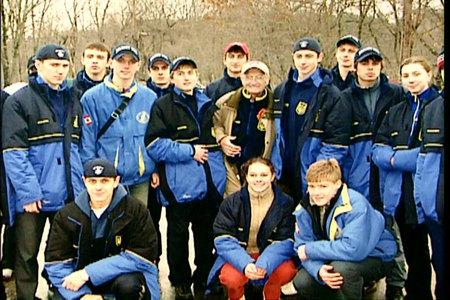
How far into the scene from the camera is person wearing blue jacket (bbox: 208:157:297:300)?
13.0ft

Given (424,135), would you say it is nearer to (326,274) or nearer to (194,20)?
(326,274)

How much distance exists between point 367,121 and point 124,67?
1716mm

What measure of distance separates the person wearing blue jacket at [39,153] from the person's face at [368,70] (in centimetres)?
194

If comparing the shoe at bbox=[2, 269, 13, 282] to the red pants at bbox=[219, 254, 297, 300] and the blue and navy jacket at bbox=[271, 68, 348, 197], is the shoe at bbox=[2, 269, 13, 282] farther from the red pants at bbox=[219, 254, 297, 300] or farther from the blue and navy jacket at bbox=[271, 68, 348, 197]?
the blue and navy jacket at bbox=[271, 68, 348, 197]

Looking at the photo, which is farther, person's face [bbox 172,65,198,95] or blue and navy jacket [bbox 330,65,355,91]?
blue and navy jacket [bbox 330,65,355,91]

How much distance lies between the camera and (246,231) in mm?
4141

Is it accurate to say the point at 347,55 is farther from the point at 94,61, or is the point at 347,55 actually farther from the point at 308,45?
the point at 94,61

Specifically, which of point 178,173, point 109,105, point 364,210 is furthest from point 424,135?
point 109,105

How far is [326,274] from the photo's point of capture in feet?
12.2

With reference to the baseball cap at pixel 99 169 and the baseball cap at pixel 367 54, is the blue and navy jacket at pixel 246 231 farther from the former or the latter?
the baseball cap at pixel 367 54

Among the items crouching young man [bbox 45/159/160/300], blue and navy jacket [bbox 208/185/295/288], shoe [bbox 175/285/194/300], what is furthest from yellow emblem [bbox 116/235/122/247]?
shoe [bbox 175/285/194/300]

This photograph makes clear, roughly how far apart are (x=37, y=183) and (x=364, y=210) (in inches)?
78.6

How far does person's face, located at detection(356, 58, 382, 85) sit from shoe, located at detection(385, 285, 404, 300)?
1.44 m

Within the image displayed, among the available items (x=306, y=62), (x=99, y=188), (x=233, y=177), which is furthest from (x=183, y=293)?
(x=306, y=62)
